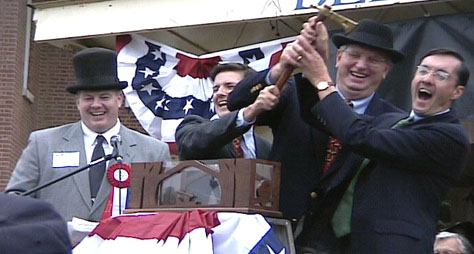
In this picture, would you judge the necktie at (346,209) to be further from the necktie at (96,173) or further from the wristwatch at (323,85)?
the necktie at (96,173)

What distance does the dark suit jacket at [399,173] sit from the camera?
10.3 feet

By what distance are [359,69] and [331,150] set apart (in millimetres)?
308

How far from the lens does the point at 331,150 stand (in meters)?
3.48

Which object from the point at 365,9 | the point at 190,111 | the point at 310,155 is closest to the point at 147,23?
the point at 190,111

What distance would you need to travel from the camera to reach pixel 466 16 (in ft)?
22.0

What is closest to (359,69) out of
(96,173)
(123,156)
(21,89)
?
(123,156)

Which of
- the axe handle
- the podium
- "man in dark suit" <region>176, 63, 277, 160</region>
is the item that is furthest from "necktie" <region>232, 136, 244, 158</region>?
the axe handle

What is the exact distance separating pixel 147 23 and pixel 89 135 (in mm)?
3883

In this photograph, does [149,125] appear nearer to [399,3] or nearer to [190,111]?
[190,111]

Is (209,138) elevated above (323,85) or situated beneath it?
situated beneath

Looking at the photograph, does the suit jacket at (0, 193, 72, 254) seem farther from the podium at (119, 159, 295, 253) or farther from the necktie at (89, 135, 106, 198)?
the necktie at (89, 135, 106, 198)

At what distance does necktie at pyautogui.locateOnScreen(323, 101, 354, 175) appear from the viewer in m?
3.46

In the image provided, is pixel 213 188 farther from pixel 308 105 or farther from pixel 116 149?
pixel 116 149

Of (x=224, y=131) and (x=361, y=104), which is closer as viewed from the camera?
(x=224, y=131)
